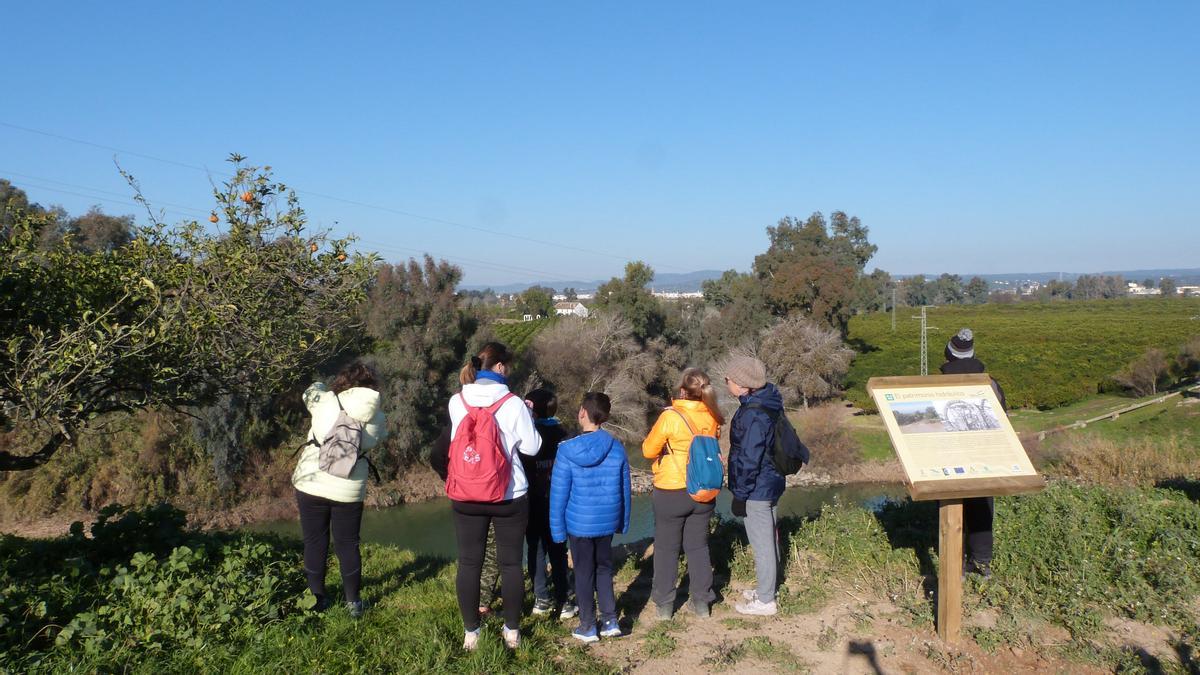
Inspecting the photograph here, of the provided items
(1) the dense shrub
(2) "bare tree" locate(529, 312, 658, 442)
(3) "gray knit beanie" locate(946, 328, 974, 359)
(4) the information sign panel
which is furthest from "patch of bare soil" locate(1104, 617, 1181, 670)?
(2) "bare tree" locate(529, 312, 658, 442)

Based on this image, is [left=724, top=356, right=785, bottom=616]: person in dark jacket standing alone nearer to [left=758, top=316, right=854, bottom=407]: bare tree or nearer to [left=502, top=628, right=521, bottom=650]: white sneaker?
[left=502, top=628, right=521, bottom=650]: white sneaker

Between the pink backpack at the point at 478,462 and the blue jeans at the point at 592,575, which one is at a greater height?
the pink backpack at the point at 478,462

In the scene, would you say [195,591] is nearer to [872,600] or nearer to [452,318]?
[872,600]

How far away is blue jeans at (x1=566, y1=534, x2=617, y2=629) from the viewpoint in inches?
181

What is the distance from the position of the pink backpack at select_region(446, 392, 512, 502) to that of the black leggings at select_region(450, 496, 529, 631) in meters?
0.11

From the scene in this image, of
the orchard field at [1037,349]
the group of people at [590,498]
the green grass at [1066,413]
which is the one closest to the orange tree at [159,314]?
the group of people at [590,498]

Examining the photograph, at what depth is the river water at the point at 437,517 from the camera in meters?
23.1

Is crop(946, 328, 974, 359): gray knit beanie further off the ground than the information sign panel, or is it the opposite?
crop(946, 328, 974, 359): gray knit beanie

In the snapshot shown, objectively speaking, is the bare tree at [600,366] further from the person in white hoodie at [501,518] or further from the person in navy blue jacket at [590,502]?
the person in white hoodie at [501,518]

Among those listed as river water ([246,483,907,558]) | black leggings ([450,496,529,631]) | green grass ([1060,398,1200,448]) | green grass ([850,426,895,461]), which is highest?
black leggings ([450,496,529,631])

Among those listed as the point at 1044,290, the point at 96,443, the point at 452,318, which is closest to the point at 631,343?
the point at 452,318

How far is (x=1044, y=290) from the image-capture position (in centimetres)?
15250

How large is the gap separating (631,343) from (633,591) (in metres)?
34.9

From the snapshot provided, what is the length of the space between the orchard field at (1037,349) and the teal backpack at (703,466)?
28532mm
